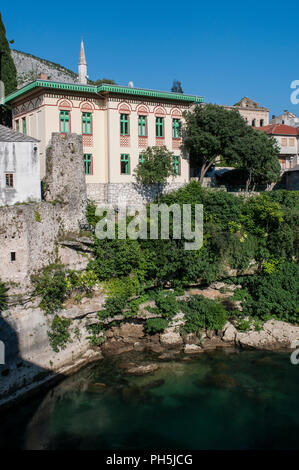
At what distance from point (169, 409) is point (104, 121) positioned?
55.6ft

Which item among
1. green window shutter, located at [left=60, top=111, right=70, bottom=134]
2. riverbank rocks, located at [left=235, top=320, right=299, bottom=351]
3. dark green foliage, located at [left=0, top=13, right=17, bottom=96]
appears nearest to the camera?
riverbank rocks, located at [left=235, top=320, right=299, bottom=351]

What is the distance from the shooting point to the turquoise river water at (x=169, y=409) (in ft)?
48.0

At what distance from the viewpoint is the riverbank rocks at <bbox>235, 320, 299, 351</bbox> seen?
21219 millimetres

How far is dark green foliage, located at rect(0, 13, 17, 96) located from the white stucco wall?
518 inches

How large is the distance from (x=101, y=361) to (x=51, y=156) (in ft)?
35.6

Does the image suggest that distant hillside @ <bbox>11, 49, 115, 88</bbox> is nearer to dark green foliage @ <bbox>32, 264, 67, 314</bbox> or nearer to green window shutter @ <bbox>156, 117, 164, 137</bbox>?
green window shutter @ <bbox>156, 117, 164, 137</bbox>

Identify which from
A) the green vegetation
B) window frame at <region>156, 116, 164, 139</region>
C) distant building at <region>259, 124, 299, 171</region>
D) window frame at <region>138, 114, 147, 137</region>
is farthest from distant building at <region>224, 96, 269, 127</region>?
window frame at <region>138, 114, 147, 137</region>

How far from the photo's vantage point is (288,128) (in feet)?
131

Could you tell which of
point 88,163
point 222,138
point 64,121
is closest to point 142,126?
point 88,163

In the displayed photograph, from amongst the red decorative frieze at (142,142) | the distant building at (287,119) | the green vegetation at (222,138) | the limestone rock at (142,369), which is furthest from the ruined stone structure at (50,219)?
the distant building at (287,119)

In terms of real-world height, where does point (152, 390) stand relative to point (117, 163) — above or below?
below
